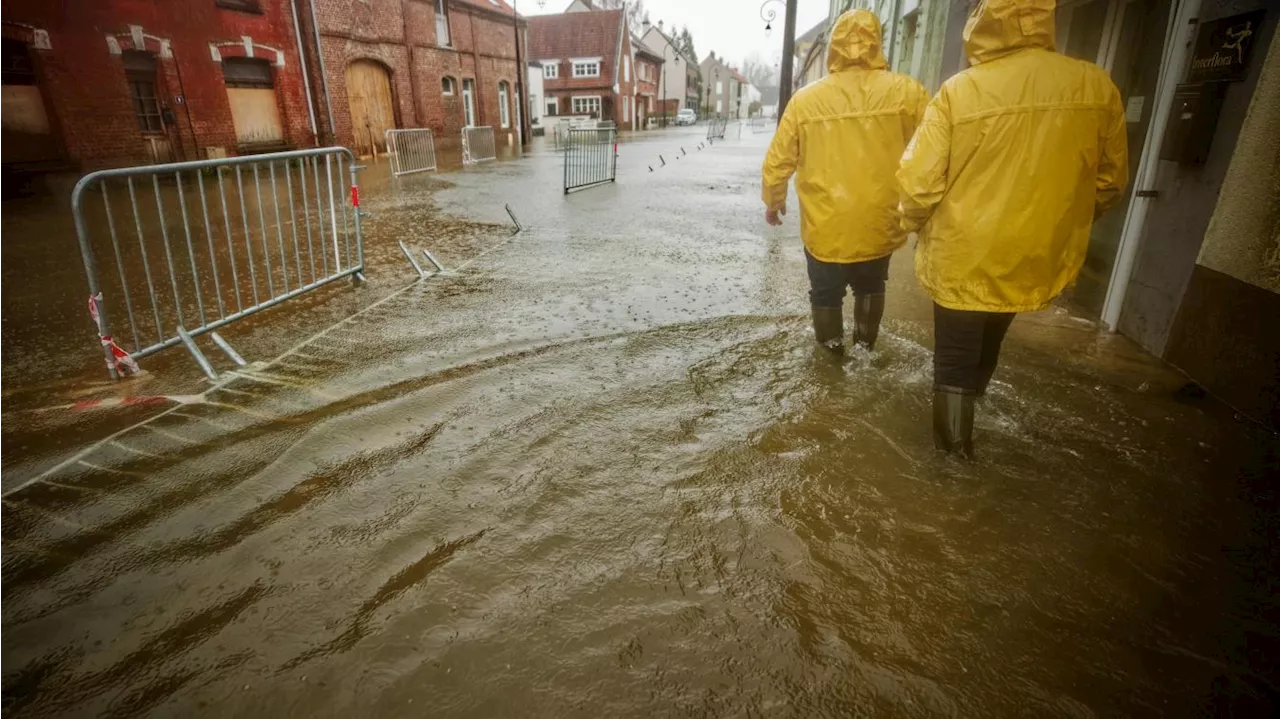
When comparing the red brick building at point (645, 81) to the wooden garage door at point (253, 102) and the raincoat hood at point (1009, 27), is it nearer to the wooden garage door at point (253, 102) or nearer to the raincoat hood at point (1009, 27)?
the wooden garage door at point (253, 102)

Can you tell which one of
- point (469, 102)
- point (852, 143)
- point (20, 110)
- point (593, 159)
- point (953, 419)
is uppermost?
point (469, 102)

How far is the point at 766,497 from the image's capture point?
2.74m

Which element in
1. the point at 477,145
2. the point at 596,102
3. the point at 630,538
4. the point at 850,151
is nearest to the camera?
the point at 630,538

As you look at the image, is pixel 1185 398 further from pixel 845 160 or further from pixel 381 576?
pixel 381 576

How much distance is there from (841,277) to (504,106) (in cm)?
2840

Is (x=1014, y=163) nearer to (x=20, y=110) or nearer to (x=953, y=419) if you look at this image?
(x=953, y=419)

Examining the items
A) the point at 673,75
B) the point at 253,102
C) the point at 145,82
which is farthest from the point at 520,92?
the point at 673,75

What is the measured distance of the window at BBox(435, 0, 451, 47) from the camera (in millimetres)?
23156

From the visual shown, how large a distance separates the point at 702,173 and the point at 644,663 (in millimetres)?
15217

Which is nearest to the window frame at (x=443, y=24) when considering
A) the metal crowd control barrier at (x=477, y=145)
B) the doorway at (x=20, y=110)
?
the metal crowd control barrier at (x=477, y=145)

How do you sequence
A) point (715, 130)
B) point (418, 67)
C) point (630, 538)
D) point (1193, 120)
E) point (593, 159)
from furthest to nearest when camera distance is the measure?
point (715, 130), point (418, 67), point (593, 159), point (1193, 120), point (630, 538)

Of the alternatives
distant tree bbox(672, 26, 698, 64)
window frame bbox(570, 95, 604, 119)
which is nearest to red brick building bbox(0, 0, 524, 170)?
window frame bbox(570, 95, 604, 119)

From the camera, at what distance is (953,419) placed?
296 centimetres

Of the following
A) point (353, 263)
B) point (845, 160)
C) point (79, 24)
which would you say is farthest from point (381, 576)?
point (79, 24)
